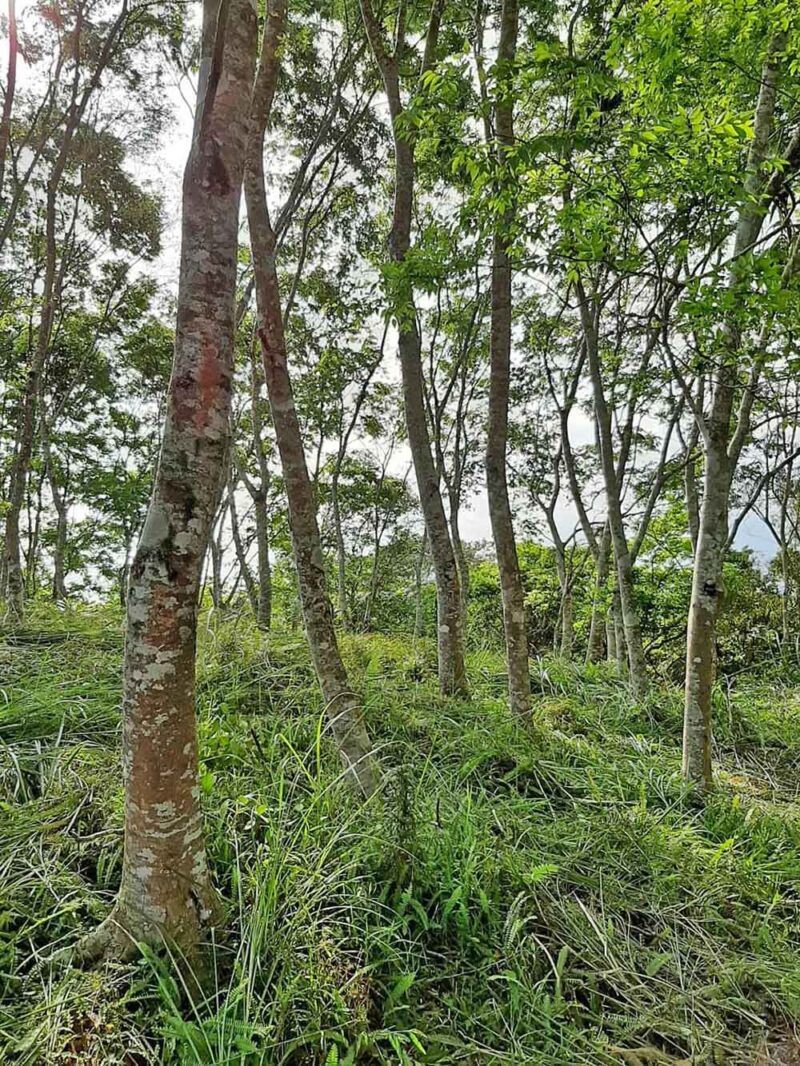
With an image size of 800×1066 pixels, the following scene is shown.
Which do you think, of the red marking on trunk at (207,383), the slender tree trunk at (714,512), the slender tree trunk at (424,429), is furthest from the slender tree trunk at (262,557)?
the red marking on trunk at (207,383)

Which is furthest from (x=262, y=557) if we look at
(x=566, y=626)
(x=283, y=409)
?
(x=566, y=626)

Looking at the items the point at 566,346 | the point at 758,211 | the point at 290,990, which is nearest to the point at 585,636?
the point at 566,346

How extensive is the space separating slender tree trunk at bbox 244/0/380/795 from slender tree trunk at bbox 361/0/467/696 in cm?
137

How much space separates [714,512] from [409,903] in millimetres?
2834

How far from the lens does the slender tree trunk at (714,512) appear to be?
322 cm

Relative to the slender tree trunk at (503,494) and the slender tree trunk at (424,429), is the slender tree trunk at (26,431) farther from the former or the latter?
the slender tree trunk at (503,494)

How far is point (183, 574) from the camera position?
1.54 m

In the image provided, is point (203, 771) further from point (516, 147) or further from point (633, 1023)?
point (516, 147)

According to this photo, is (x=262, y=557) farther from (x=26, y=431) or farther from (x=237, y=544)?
(x=237, y=544)

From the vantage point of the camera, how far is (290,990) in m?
1.51

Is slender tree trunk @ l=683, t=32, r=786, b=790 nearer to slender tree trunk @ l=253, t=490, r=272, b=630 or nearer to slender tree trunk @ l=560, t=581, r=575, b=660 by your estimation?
slender tree trunk @ l=560, t=581, r=575, b=660

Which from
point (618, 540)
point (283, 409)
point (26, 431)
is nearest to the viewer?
point (283, 409)

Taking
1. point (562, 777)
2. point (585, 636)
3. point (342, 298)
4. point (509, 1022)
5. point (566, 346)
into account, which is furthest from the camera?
point (585, 636)

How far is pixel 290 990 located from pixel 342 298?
9.64m
